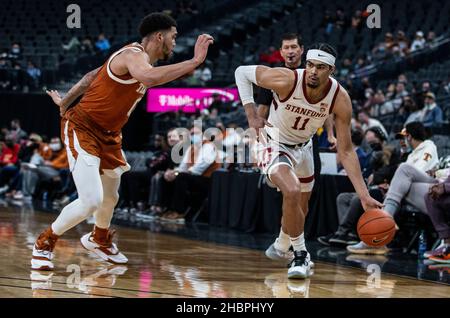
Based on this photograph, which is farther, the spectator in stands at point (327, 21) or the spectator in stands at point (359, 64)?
the spectator in stands at point (327, 21)

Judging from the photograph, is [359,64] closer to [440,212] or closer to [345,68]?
[345,68]

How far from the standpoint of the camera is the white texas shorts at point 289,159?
7.02m

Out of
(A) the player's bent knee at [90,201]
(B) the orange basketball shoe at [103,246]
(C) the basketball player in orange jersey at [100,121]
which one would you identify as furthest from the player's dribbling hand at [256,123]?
(B) the orange basketball shoe at [103,246]

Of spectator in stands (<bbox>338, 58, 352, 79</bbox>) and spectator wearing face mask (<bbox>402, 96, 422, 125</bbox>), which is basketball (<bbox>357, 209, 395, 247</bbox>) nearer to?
spectator wearing face mask (<bbox>402, 96, 422, 125</bbox>)

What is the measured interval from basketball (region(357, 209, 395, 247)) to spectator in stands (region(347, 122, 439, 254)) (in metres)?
2.30

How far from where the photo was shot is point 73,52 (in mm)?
25016

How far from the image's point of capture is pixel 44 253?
6.70m

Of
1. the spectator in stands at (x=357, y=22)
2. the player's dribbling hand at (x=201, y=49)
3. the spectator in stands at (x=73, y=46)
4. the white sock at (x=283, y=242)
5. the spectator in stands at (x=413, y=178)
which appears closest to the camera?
the player's dribbling hand at (x=201, y=49)

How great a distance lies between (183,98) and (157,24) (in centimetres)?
1518

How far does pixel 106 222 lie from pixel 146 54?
1.58 metres

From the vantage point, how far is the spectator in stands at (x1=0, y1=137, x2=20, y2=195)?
18.0 meters

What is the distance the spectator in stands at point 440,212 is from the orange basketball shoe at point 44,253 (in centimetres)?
364

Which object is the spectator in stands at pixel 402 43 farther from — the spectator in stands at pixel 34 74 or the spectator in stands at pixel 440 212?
the spectator in stands at pixel 440 212
